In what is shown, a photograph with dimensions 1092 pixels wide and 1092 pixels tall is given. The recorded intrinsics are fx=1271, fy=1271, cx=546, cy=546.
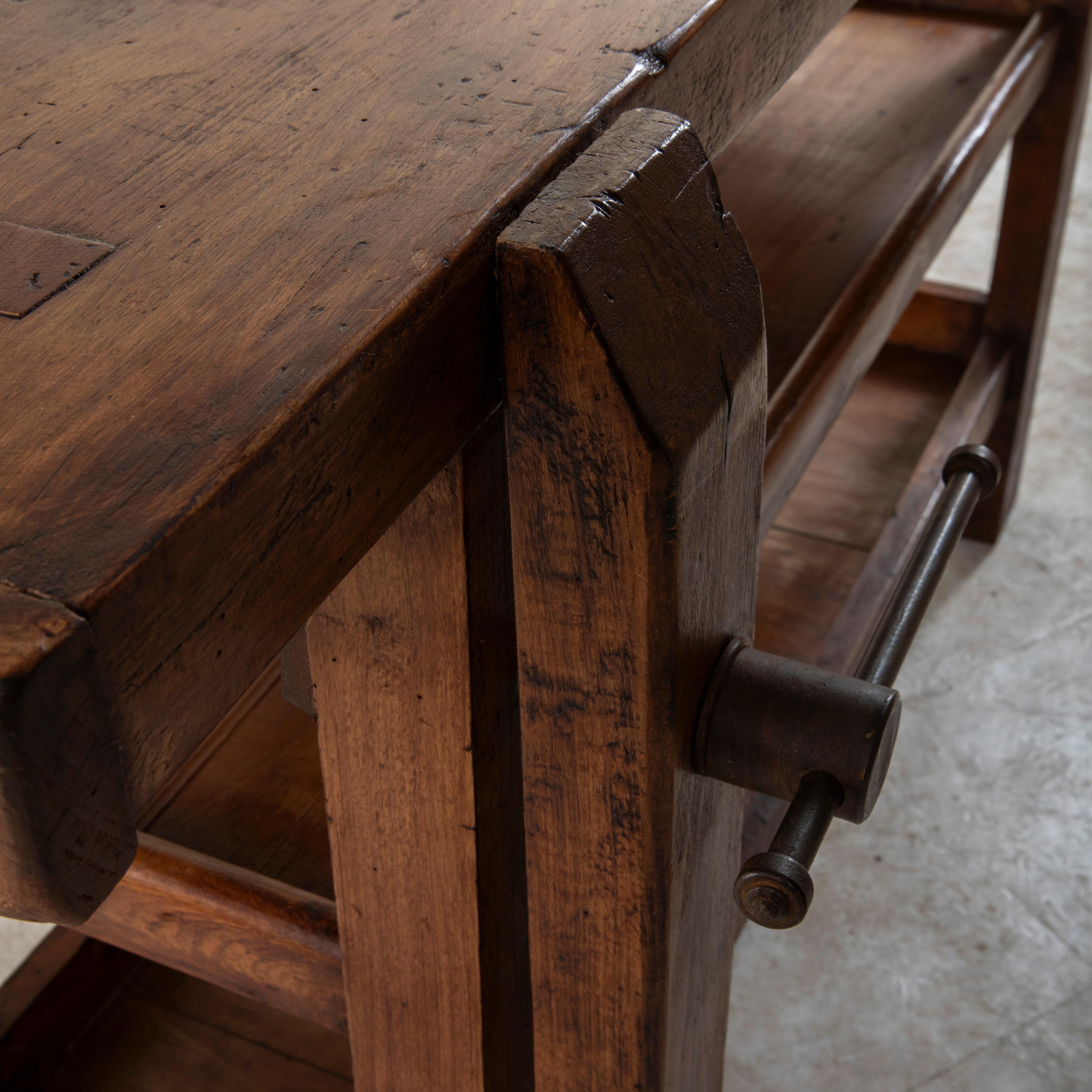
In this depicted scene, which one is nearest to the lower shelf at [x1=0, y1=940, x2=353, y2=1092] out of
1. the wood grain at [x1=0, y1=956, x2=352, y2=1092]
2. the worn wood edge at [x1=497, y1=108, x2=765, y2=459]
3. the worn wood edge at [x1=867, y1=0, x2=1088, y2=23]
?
the wood grain at [x1=0, y1=956, x2=352, y2=1092]

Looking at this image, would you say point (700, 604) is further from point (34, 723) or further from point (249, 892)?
point (249, 892)

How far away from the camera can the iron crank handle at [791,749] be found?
21.2 inches

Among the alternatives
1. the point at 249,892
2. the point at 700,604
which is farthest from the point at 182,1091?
the point at 700,604

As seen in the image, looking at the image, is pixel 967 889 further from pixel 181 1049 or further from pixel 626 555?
pixel 626 555

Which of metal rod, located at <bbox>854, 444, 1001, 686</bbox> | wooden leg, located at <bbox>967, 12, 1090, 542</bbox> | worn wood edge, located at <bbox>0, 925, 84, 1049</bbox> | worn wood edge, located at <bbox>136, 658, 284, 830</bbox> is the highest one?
metal rod, located at <bbox>854, 444, 1001, 686</bbox>

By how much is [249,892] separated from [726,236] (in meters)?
0.53

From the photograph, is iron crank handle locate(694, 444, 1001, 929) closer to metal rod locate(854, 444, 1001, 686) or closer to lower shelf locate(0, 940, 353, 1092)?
metal rod locate(854, 444, 1001, 686)

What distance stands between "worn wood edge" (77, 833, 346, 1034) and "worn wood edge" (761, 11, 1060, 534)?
16.2 inches

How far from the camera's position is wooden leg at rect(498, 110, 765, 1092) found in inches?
17.2

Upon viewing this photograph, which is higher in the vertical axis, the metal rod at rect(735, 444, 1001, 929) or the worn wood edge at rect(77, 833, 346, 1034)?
the metal rod at rect(735, 444, 1001, 929)

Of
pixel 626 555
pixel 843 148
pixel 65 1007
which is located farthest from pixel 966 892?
pixel 626 555

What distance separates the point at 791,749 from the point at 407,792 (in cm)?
18

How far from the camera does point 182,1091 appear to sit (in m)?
1.14

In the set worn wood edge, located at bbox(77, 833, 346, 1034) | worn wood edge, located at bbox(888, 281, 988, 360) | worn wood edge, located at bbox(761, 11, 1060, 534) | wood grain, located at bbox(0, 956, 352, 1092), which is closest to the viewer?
worn wood edge, located at bbox(77, 833, 346, 1034)
